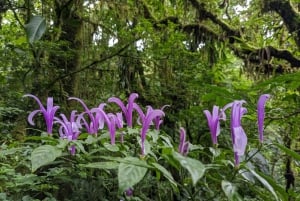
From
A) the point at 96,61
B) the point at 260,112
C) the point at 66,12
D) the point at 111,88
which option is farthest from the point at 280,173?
the point at 260,112

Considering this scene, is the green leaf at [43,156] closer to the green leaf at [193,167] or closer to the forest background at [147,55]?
the green leaf at [193,167]

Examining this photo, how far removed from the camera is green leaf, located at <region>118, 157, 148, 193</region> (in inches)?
30.1

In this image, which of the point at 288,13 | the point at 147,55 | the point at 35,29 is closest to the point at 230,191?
the point at 35,29

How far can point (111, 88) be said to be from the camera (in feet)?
11.5

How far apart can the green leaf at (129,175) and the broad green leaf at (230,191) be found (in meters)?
0.17

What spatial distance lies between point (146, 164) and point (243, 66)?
2928 mm

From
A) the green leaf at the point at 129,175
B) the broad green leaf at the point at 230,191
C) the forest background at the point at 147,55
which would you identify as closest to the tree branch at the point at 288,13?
the forest background at the point at 147,55

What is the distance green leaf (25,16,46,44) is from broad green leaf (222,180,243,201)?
1.49 metres

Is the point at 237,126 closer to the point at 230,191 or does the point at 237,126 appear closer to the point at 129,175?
the point at 230,191

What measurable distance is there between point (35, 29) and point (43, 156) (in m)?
1.38

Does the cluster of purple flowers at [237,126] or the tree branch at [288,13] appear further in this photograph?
the tree branch at [288,13]

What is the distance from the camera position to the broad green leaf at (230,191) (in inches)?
33.3

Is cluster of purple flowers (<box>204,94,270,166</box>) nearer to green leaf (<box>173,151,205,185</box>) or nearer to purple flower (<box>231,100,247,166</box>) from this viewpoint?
purple flower (<box>231,100,247,166</box>)

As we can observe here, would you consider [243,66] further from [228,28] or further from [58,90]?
[58,90]
